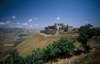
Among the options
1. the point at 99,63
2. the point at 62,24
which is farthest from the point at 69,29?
the point at 99,63

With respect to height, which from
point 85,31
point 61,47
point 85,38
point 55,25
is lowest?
point 61,47

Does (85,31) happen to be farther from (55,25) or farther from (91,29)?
(55,25)

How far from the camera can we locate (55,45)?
13828mm

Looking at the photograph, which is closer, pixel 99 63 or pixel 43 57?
pixel 99 63

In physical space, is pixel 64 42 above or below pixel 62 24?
below

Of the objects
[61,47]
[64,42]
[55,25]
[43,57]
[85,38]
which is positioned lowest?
[43,57]

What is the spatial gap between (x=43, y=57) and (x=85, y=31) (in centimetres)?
1405

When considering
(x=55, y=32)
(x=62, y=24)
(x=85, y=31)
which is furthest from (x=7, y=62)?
(x=62, y=24)

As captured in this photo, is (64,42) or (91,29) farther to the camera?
Result: (64,42)

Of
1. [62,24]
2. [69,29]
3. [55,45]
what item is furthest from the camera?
[62,24]

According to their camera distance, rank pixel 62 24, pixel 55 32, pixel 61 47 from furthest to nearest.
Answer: pixel 62 24 → pixel 55 32 → pixel 61 47

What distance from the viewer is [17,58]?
14.5 metres

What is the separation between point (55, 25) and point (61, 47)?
103 feet

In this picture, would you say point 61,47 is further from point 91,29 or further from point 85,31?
point 91,29
